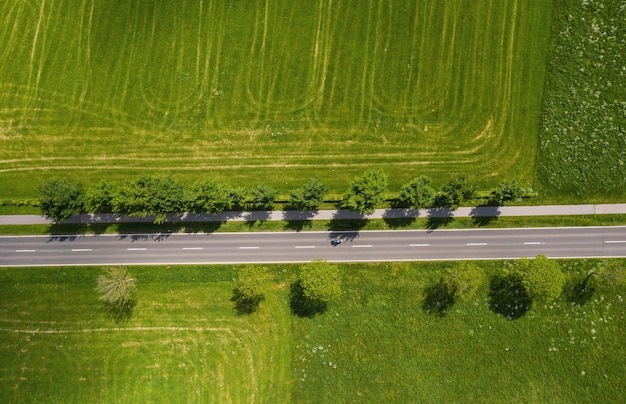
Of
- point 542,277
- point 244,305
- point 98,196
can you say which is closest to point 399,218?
point 542,277

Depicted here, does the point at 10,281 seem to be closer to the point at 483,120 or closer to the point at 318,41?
the point at 318,41

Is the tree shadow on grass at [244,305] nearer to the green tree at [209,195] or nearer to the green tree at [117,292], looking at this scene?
the green tree at [209,195]

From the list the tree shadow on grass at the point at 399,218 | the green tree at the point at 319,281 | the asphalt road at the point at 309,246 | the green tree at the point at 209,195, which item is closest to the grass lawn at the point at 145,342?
the asphalt road at the point at 309,246

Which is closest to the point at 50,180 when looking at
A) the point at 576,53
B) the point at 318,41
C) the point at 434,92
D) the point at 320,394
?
the point at 318,41

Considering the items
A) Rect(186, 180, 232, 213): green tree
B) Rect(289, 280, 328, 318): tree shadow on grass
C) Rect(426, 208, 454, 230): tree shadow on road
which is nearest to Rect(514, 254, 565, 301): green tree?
Rect(426, 208, 454, 230): tree shadow on road

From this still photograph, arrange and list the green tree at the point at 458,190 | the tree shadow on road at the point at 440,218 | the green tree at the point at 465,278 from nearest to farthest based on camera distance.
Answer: the green tree at the point at 465,278
the green tree at the point at 458,190
the tree shadow on road at the point at 440,218

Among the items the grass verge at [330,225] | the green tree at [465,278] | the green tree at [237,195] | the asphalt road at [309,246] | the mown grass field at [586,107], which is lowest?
the green tree at [465,278]

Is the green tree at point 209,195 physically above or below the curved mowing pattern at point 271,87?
below
